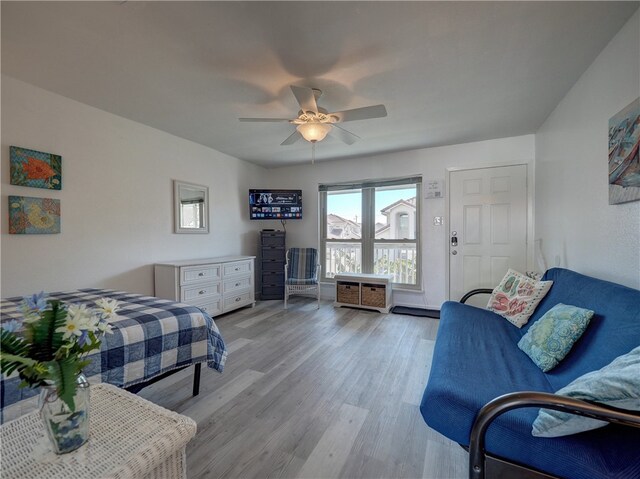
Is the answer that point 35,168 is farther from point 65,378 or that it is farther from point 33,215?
point 65,378

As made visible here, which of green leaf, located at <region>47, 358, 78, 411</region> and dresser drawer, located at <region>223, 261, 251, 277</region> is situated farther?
dresser drawer, located at <region>223, 261, 251, 277</region>

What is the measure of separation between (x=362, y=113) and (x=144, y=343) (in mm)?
2192

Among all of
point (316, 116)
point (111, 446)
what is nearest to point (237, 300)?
point (316, 116)

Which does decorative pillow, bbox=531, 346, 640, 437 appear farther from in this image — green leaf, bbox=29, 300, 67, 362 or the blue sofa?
green leaf, bbox=29, 300, 67, 362

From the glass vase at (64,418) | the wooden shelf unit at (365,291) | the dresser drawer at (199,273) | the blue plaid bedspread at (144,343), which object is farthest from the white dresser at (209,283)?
the glass vase at (64,418)

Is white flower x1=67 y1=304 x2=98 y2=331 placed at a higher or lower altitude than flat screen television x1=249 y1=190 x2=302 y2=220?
lower

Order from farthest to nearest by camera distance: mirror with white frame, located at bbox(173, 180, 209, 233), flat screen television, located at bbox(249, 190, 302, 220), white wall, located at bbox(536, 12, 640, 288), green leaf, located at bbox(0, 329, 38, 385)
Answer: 1. flat screen television, located at bbox(249, 190, 302, 220)
2. mirror with white frame, located at bbox(173, 180, 209, 233)
3. white wall, located at bbox(536, 12, 640, 288)
4. green leaf, located at bbox(0, 329, 38, 385)

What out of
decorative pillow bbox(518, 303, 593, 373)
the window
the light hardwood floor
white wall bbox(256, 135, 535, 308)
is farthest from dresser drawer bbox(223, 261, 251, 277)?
decorative pillow bbox(518, 303, 593, 373)

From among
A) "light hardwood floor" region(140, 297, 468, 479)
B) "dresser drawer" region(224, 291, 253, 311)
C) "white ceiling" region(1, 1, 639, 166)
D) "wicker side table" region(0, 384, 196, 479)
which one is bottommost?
"light hardwood floor" region(140, 297, 468, 479)

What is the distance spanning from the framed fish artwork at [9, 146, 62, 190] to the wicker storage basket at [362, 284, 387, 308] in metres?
3.59

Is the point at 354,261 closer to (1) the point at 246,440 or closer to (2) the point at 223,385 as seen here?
(2) the point at 223,385

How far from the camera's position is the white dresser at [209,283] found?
10.3 ft

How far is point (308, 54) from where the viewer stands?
1.89m

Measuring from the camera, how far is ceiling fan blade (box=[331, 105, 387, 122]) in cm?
218
